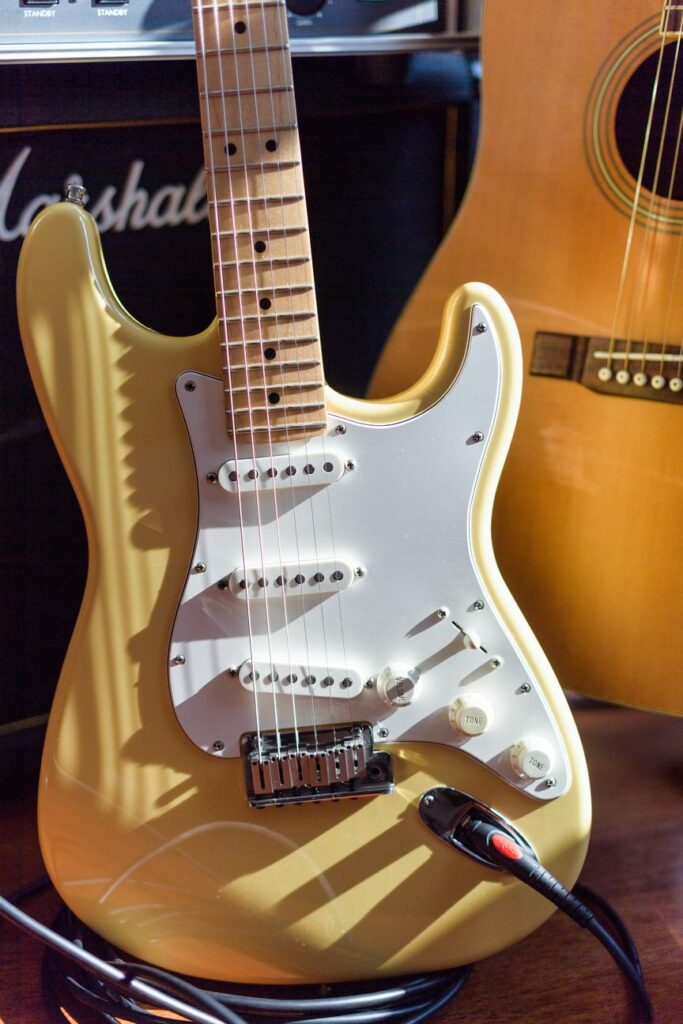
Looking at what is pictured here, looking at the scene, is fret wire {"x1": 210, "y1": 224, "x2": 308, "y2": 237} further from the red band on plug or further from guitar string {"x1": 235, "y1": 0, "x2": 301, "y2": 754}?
the red band on plug

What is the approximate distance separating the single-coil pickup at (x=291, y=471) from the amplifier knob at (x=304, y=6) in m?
0.42

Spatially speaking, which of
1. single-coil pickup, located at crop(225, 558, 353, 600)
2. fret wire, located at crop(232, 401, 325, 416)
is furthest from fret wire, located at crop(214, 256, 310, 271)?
single-coil pickup, located at crop(225, 558, 353, 600)

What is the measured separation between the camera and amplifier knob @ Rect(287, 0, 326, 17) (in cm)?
82

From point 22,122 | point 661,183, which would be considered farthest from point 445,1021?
point 22,122

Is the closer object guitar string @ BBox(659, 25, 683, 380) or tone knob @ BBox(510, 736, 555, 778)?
tone knob @ BBox(510, 736, 555, 778)

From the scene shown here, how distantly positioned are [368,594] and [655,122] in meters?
0.48

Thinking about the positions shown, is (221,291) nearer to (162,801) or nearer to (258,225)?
(258,225)

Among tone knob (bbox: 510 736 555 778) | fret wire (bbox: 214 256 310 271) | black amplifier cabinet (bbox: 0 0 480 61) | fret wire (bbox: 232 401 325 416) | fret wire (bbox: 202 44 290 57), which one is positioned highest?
black amplifier cabinet (bbox: 0 0 480 61)

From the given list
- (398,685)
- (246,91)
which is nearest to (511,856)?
(398,685)

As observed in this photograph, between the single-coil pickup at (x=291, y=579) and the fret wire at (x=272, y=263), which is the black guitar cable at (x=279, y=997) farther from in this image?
the fret wire at (x=272, y=263)

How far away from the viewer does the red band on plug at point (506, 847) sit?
0.65 meters

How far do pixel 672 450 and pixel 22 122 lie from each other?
2.05ft

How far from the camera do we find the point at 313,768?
67 cm

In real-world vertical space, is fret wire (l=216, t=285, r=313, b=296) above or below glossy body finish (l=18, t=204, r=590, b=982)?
above
